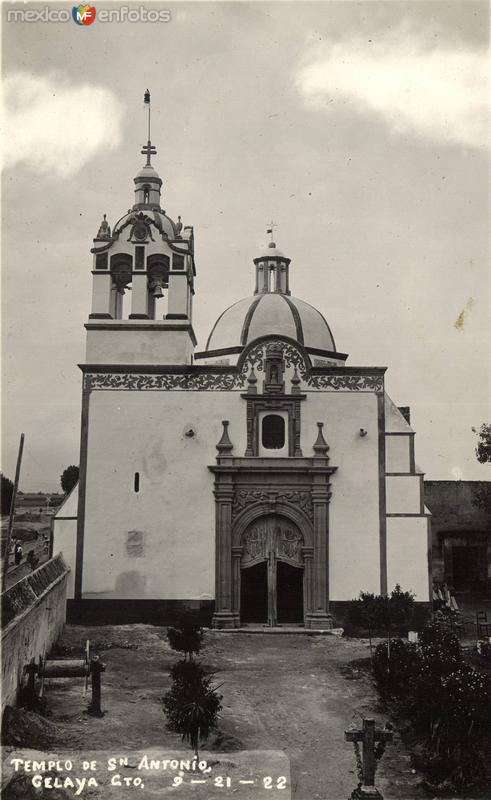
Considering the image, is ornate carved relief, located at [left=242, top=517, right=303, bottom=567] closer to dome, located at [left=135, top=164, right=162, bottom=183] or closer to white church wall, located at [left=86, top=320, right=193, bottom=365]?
white church wall, located at [left=86, top=320, right=193, bottom=365]

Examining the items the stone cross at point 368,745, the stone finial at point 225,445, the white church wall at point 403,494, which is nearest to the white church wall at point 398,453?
the white church wall at point 403,494

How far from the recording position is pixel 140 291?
2381cm

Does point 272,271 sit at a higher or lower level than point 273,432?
higher

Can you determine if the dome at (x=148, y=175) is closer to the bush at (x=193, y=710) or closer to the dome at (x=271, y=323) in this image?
the dome at (x=271, y=323)

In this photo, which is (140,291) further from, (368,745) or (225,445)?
(368,745)

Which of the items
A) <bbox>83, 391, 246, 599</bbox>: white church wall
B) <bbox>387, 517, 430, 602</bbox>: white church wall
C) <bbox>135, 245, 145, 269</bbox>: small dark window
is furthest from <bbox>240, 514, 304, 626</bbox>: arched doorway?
<bbox>135, 245, 145, 269</bbox>: small dark window

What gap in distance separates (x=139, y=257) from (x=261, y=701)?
13.8m

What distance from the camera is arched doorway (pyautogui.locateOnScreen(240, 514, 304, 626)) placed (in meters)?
22.3

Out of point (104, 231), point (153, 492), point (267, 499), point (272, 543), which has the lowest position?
point (272, 543)

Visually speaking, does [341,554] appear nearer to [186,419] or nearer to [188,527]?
[188,527]

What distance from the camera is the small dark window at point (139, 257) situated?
23719 mm

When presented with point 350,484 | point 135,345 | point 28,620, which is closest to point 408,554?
point 350,484

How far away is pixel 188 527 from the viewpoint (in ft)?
73.9

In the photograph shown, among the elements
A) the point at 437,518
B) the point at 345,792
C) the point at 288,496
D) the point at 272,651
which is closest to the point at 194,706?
the point at 345,792
